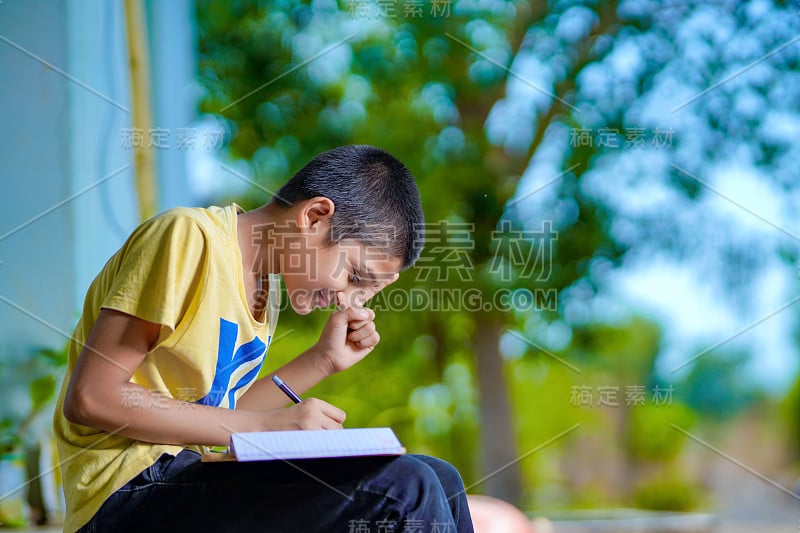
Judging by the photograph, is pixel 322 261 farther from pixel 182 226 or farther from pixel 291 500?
pixel 291 500

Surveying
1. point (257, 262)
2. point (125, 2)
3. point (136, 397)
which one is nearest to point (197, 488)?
point (136, 397)

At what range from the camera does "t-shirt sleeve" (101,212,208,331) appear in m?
0.69

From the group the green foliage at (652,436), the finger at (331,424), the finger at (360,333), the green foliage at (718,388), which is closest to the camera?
the finger at (331,424)

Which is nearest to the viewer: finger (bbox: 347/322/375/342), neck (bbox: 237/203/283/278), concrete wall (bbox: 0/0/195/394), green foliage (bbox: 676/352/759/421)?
neck (bbox: 237/203/283/278)

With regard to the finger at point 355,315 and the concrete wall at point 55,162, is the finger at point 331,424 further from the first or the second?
the concrete wall at point 55,162

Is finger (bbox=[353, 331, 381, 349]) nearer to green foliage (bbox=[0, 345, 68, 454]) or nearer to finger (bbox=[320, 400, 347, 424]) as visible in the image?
finger (bbox=[320, 400, 347, 424])

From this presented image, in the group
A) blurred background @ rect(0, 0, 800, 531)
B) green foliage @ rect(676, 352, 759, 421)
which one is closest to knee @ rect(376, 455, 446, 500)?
blurred background @ rect(0, 0, 800, 531)

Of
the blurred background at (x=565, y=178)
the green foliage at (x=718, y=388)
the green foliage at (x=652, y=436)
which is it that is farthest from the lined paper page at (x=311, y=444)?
the green foliage at (x=652, y=436)

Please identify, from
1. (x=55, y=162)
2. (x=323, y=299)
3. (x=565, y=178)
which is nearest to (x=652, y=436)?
(x=565, y=178)

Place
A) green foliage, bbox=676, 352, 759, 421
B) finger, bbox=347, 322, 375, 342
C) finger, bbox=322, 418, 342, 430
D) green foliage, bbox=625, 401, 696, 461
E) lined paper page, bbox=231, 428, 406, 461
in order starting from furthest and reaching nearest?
green foliage, bbox=625, 401, 696, 461
green foliage, bbox=676, 352, 759, 421
finger, bbox=347, 322, 375, 342
finger, bbox=322, 418, 342, 430
lined paper page, bbox=231, 428, 406, 461

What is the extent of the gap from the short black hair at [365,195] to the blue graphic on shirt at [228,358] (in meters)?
0.14

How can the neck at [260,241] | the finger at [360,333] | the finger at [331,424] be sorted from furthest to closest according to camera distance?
1. the finger at [360,333]
2. the neck at [260,241]
3. the finger at [331,424]

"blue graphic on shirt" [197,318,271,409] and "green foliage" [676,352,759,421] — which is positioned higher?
"blue graphic on shirt" [197,318,271,409]

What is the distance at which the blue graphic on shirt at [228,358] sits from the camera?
78 cm
